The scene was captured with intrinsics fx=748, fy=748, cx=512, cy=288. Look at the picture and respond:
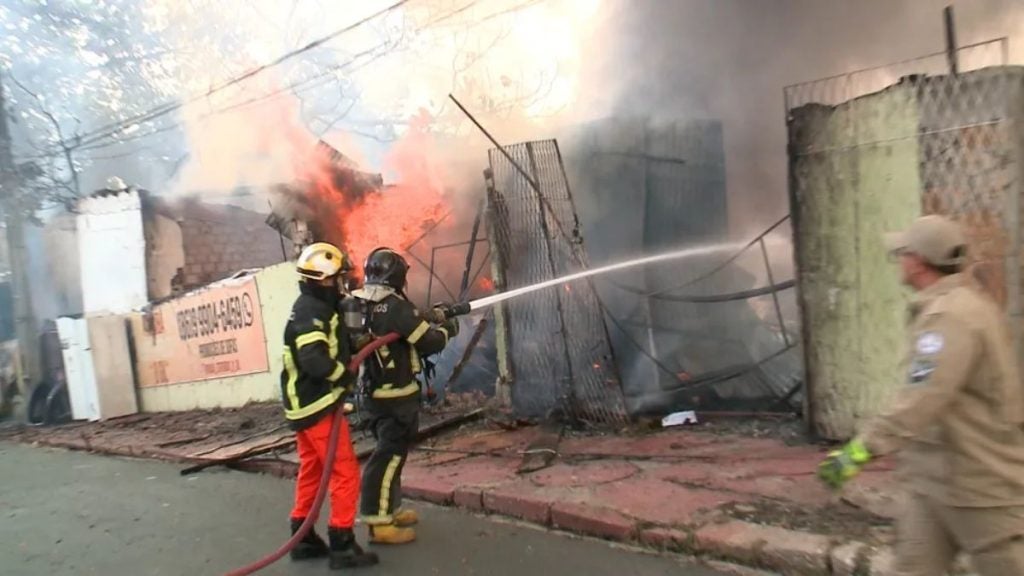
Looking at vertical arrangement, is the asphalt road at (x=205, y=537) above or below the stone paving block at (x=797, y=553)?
below

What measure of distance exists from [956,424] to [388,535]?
309 centimetres

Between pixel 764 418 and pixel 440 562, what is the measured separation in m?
3.09

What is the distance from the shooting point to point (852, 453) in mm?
2283

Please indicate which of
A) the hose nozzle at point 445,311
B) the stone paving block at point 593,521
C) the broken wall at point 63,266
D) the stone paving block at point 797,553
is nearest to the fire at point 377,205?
the hose nozzle at point 445,311

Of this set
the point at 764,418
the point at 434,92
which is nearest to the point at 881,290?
the point at 764,418

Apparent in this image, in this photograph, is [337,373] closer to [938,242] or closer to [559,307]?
[938,242]

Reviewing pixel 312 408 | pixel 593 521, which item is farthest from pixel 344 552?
pixel 593 521

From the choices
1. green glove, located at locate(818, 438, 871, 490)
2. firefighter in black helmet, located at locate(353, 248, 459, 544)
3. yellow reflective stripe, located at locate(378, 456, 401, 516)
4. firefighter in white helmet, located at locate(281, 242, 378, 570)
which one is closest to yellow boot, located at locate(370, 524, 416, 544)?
firefighter in black helmet, located at locate(353, 248, 459, 544)

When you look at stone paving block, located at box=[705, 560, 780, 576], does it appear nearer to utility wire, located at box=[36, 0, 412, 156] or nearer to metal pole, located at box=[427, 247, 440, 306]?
metal pole, located at box=[427, 247, 440, 306]

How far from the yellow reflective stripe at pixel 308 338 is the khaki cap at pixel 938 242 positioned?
9.13 feet

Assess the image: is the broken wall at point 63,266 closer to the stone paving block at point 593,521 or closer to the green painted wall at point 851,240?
the stone paving block at point 593,521

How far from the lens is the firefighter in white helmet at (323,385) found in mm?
3939

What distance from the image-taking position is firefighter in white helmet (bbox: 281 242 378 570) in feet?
12.9

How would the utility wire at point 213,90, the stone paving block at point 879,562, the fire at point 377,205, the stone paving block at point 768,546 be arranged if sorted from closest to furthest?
the stone paving block at point 879,562 → the stone paving block at point 768,546 → the fire at point 377,205 → the utility wire at point 213,90
